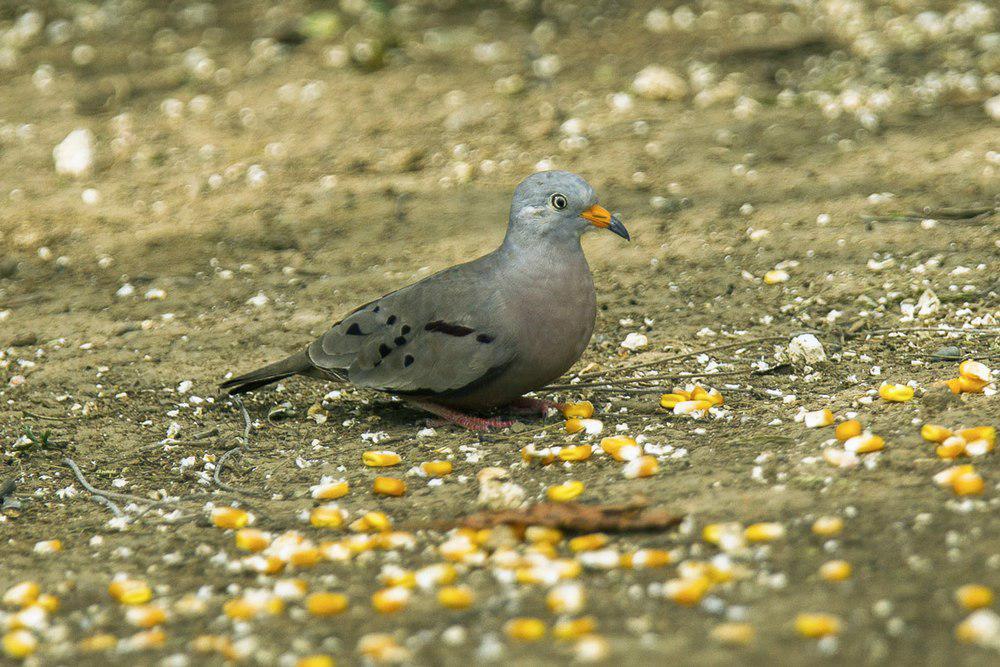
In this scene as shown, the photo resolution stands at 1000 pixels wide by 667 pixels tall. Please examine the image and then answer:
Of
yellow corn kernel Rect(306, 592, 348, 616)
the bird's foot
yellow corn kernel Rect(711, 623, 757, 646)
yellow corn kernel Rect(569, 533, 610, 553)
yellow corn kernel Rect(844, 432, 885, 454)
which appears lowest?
the bird's foot

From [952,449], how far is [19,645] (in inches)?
103

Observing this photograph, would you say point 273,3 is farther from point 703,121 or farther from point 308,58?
point 703,121

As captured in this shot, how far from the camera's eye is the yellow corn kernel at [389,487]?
13.1ft

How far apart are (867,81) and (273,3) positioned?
15.7 feet

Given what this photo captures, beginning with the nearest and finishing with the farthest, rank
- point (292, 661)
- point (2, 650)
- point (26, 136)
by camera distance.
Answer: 1. point (292, 661)
2. point (2, 650)
3. point (26, 136)

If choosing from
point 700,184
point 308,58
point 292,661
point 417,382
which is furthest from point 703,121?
point 292,661

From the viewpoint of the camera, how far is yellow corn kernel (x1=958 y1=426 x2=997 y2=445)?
3.67m

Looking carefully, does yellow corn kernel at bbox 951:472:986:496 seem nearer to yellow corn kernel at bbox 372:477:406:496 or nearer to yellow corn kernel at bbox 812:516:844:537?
yellow corn kernel at bbox 812:516:844:537

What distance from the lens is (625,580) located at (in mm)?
3219

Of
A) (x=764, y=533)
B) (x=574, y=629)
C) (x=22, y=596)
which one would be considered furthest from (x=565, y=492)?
(x=22, y=596)

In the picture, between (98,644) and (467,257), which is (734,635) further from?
(467,257)

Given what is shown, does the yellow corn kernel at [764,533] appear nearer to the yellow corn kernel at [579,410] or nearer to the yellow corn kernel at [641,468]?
the yellow corn kernel at [641,468]

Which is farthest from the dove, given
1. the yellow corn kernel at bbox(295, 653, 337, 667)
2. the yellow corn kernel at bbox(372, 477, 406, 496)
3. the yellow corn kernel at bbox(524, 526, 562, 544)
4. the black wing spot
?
the yellow corn kernel at bbox(295, 653, 337, 667)

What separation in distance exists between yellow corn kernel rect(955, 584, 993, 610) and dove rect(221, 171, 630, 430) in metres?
1.80
